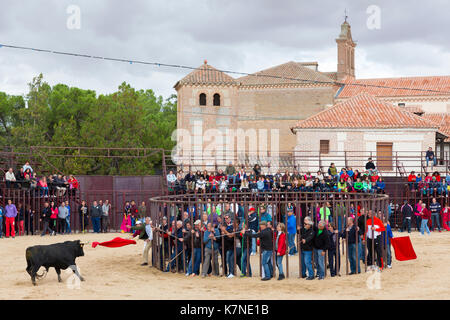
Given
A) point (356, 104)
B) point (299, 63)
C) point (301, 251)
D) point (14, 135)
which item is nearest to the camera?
point (301, 251)

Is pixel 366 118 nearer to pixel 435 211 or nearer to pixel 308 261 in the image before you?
pixel 435 211

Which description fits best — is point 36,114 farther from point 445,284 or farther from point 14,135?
point 445,284

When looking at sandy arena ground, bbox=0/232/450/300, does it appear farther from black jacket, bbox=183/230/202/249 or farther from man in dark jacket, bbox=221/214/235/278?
black jacket, bbox=183/230/202/249

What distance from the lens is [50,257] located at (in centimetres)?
1488

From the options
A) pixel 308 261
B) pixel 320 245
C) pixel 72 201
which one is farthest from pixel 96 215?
pixel 320 245

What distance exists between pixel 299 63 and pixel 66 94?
25.7 meters

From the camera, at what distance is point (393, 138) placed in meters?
40.9

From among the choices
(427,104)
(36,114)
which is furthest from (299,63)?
(36,114)

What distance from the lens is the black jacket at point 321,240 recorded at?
1531 centimetres

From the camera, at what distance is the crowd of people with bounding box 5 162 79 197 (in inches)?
1078

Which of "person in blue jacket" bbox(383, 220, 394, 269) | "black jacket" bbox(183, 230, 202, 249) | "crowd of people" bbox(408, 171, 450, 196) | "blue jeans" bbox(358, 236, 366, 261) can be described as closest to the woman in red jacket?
"black jacket" bbox(183, 230, 202, 249)

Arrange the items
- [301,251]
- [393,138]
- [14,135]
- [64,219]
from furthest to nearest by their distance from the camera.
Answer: [14,135] → [393,138] → [64,219] → [301,251]

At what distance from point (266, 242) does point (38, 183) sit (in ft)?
52.0

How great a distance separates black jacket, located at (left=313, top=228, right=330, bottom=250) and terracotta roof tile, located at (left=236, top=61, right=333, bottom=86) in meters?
45.9
